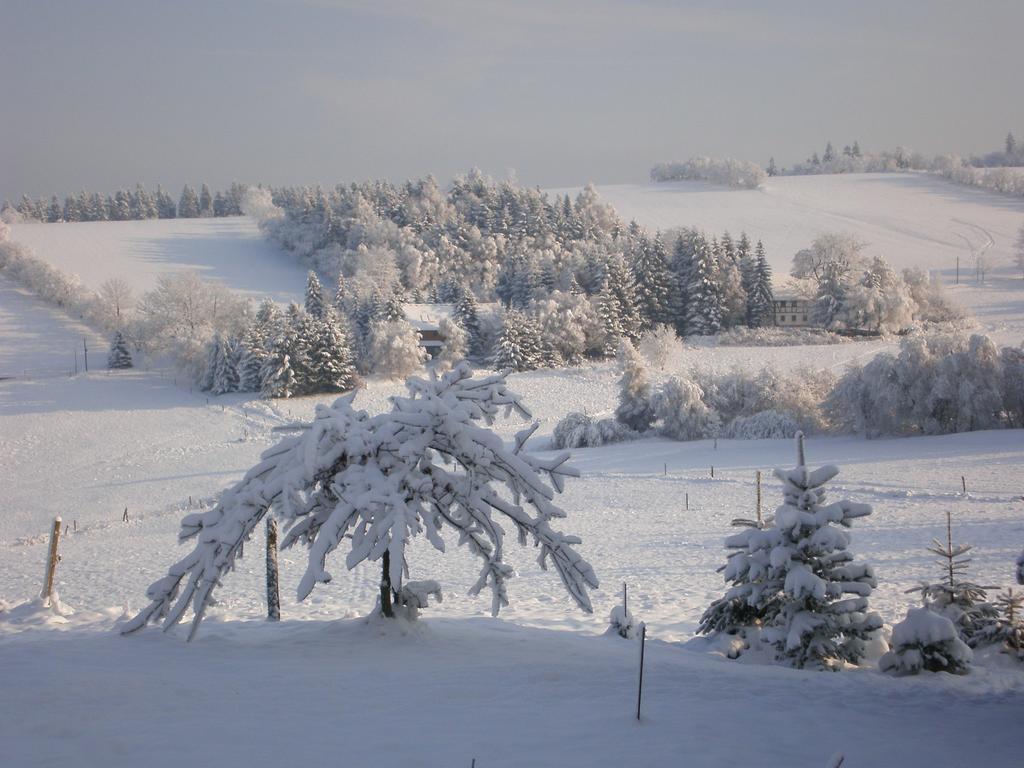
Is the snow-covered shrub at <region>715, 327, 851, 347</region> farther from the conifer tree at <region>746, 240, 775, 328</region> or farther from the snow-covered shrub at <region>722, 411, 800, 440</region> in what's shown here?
the snow-covered shrub at <region>722, 411, 800, 440</region>

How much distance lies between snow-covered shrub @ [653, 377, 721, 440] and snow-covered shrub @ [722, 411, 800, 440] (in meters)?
0.88

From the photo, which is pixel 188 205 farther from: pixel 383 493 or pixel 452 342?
pixel 383 493

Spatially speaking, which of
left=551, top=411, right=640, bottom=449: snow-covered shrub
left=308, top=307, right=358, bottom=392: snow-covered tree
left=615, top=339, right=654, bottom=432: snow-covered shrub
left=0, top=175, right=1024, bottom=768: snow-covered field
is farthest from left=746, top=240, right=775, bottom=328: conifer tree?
left=308, top=307, right=358, bottom=392: snow-covered tree

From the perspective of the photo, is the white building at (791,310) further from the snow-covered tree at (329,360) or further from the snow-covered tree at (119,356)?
the snow-covered tree at (119,356)

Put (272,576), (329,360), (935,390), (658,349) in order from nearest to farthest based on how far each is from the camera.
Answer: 1. (272,576)
2. (935,390)
3. (329,360)
4. (658,349)

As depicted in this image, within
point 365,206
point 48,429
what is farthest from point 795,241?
point 48,429

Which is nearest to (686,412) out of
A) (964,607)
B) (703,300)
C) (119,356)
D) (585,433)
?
(585,433)

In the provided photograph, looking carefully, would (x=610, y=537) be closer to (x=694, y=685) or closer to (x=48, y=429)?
(x=694, y=685)

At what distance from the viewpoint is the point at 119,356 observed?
5738cm

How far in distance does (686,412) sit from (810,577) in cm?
3206

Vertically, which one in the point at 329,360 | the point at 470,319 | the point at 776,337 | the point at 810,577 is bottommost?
A: the point at 810,577

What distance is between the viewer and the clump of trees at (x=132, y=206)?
13088 cm

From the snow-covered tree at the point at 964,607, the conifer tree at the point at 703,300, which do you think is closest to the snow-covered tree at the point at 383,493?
the snow-covered tree at the point at 964,607

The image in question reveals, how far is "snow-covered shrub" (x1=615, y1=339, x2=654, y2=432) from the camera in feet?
134
